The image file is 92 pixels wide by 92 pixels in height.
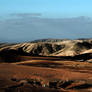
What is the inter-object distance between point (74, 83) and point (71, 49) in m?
73.2

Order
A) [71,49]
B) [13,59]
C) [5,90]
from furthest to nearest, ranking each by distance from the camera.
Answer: [71,49]
[13,59]
[5,90]

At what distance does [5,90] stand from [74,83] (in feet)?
14.3

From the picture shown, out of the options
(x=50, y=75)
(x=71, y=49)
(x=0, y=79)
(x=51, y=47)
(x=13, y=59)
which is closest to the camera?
(x=0, y=79)

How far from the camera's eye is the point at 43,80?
14102 millimetres

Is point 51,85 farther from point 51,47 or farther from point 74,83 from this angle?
point 51,47

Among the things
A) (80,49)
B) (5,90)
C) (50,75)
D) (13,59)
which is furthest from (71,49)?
(5,90)

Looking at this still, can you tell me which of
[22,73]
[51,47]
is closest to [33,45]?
[51,47]

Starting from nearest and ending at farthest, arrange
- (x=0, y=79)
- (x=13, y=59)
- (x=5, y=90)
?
(x=5, y=90) < (x=0, y=79) < (x=13, y=59)

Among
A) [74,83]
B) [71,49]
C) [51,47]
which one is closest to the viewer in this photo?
[74,83]

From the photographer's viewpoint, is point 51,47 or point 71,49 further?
point 51,47

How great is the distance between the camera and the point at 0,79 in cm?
1290

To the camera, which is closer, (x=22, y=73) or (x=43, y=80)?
(x=43, y=80)

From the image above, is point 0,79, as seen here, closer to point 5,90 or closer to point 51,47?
point 5,90

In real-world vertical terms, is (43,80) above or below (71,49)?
above
